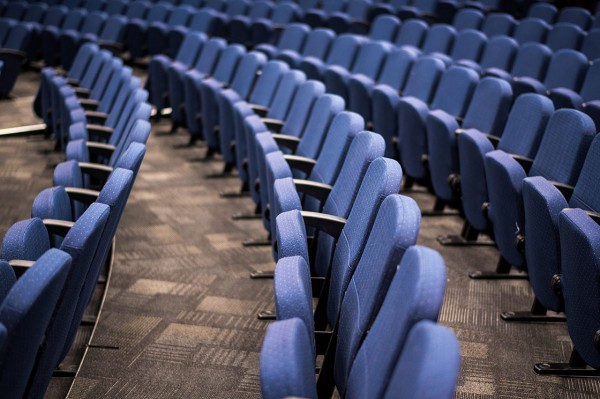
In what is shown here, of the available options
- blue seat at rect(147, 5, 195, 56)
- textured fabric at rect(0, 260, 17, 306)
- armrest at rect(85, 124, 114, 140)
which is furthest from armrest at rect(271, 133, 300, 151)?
blue seat at rect(147, 5, 195, 56)

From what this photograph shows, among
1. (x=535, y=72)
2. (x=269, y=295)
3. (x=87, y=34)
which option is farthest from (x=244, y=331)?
(x=87, y=34)

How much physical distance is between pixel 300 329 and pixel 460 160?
904 mm

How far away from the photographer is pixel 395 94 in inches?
69.9

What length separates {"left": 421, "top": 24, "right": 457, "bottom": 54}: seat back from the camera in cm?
248

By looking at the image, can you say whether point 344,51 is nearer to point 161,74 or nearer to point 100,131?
point 161,74

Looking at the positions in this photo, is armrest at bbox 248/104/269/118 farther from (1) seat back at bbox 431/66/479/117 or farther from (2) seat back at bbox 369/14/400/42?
(2) seat back at bbox 369/14/400/42

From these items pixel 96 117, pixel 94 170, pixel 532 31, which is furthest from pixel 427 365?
pixel 532 31

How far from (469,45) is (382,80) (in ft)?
1.29

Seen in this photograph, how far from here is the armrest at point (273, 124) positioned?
5.48 ft

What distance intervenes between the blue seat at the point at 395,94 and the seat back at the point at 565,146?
20.3 inches

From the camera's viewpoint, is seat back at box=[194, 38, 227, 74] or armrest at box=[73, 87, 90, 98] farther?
seat back at box=[194, 38, 227, 74]

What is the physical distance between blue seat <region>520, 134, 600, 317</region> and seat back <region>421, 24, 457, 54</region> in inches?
55.4

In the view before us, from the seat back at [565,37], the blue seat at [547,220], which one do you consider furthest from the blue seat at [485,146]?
the seat back at [565,37]

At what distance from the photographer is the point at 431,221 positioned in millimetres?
1701
